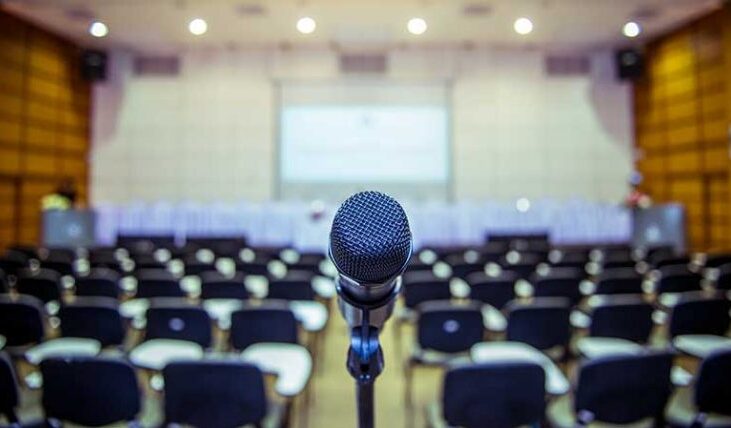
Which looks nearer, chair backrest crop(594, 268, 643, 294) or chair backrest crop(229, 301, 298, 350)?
chair backrest crop(229, 301, 298, 350)

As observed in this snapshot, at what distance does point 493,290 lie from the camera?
471cm

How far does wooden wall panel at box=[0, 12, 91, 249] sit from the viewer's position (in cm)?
1148

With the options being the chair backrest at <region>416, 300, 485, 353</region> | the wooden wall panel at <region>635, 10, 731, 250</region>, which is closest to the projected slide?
the wooden wall panel at <region>635, 10, 731, 250</region>

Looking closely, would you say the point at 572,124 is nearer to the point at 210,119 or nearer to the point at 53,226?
the point at 210,119

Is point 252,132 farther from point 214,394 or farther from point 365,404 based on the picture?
point 365,404

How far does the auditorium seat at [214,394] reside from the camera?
2293mm

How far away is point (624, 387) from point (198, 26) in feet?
37.8

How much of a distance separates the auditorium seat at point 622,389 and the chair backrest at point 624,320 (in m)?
1.21

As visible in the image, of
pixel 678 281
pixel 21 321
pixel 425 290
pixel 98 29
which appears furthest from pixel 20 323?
pixel 98 29

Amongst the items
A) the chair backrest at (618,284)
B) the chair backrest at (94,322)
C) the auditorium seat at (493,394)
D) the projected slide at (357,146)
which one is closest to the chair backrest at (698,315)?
the chair backrest at (618,284)

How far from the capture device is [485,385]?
90.7 inches

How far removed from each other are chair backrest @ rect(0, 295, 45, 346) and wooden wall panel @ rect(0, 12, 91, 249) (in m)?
9.37

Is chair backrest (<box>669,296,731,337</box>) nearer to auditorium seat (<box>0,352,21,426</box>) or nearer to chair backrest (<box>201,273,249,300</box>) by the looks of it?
chair backrest (<box>201,273,249,300</box>)

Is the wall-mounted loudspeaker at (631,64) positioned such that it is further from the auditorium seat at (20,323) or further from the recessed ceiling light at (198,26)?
the auditorium seat at (20,323)
